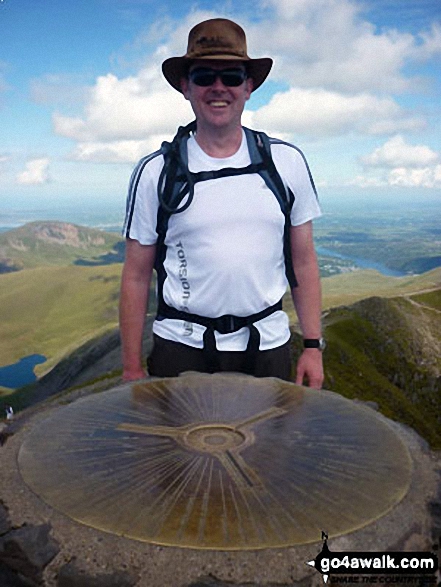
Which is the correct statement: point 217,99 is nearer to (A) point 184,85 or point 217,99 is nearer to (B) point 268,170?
(A) point 184,85

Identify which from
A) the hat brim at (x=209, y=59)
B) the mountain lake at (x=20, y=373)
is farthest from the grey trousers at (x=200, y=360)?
the mountain lake at (x=20, y=373)

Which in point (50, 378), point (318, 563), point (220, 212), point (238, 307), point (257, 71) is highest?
point (257, 71)

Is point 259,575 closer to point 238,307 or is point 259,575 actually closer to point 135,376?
point 238,307

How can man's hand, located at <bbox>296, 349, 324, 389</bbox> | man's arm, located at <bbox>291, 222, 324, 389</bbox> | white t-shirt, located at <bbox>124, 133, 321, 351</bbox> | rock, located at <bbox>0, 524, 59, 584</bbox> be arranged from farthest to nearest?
man's hand, located at <bbox>296, 349, 324, 389</bbox> < man's arm, located at <bbox>291, 222, 324, 389</bbox> < white t-shirt, located at <bbox>124, 133, 321, 351</bbox> < rock, located at <bbox>0, 524, 59, 584</bbox>

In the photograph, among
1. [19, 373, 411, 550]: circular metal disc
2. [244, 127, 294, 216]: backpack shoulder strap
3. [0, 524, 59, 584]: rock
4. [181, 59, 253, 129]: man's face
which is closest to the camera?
[0, 524, 59, 584]: rock

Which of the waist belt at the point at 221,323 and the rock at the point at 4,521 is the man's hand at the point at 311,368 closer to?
the waist belt at the point at 221,323

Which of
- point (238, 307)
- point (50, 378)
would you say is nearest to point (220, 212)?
point (238, 307)

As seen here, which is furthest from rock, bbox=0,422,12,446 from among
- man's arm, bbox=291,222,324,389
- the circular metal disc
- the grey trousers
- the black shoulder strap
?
man's arm, bbox=291,222,324,389

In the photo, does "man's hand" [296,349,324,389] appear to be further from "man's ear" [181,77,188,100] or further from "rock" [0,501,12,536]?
"rock" [0,501,12,536]
